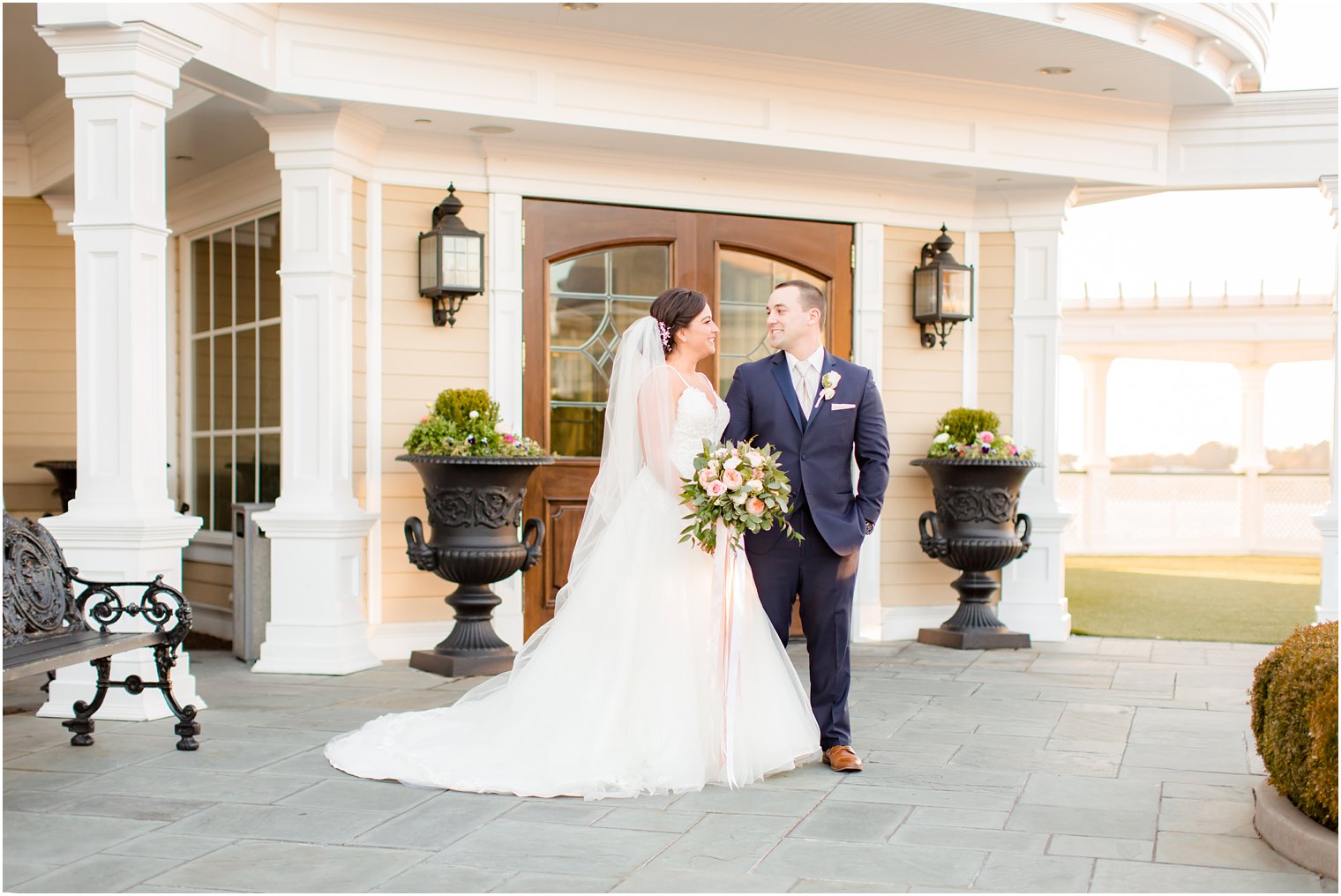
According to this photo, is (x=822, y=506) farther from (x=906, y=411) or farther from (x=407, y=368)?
(x=906, y=411)

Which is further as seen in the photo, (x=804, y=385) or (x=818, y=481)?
(x=804, y=385)

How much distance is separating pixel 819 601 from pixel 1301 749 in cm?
160

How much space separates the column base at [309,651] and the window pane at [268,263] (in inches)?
74.4

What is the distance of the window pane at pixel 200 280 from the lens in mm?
8281

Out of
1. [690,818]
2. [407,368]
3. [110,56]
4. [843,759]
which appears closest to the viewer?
[690,818]

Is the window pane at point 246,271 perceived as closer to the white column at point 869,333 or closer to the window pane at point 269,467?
the window pane at point 269,467

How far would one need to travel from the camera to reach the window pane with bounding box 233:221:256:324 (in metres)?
7.71

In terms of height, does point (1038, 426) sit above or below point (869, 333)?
below

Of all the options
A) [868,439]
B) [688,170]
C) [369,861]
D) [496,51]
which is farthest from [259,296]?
[369,861]

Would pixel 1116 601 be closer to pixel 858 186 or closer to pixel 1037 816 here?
pixel 858 186

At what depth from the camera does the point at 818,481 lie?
A: 457cm

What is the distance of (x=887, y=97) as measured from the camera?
294 inches

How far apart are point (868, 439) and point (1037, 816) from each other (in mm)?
1371

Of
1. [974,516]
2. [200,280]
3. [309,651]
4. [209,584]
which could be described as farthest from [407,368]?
[974,516]
